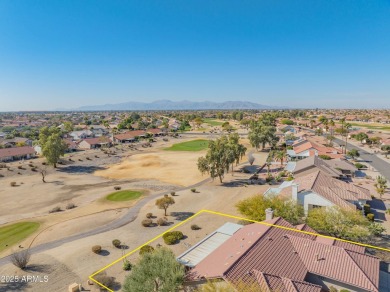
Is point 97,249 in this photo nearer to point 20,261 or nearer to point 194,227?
point 20,261

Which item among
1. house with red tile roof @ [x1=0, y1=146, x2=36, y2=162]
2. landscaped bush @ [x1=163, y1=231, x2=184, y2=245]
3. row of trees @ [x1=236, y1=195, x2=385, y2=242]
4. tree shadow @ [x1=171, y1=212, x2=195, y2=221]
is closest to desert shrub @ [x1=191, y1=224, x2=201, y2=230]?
landscaped bush @ [x1=163, y1=231, x2=184, y2=245]

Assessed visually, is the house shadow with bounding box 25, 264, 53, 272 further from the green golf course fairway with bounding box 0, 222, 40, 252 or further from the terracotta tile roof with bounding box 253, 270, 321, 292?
the terracotta tile roof with bounding box 253, 270, 321, 292

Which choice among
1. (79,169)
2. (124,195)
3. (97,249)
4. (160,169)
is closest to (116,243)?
(97,249)

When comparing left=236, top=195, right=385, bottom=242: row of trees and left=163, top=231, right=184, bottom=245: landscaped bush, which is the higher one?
left=236, top=195, right=385, bottom=242: row of trees

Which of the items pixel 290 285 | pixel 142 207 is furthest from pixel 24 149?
pixel 290 285

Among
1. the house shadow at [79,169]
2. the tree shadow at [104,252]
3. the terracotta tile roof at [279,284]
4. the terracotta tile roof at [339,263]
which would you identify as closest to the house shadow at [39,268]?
the tree shadow at [104,252]

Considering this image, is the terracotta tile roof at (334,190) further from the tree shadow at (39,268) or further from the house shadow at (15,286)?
the house shadow at (15,286)
